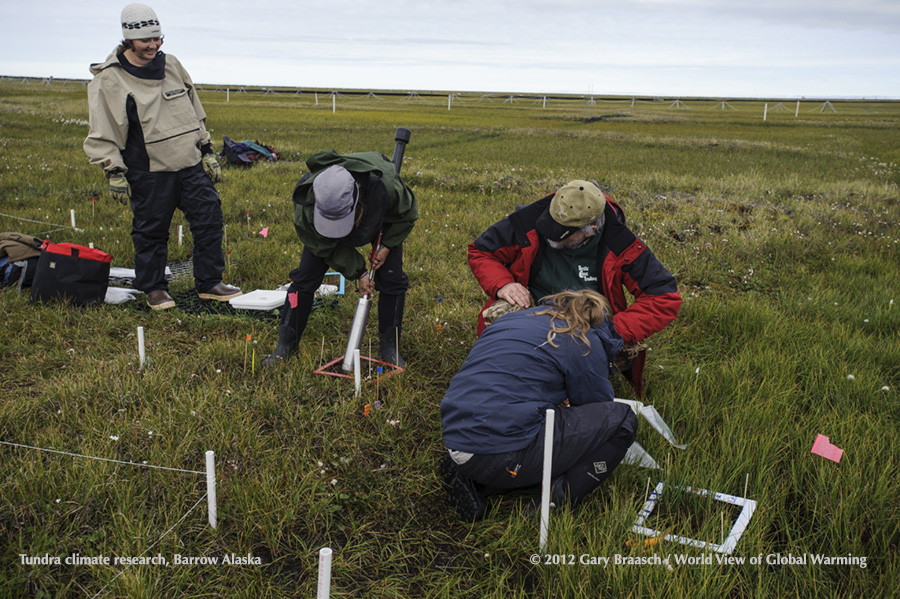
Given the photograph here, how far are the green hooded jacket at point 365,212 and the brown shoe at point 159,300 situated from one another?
1988mm

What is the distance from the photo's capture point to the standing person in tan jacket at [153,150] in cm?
509

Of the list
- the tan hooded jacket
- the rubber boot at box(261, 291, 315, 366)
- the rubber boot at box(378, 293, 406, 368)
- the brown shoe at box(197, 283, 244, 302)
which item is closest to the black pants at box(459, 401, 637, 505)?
the rubber boot at box(378, 293, 406, 368)

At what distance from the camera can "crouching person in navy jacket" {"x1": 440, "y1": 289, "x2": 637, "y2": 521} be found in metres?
2.84

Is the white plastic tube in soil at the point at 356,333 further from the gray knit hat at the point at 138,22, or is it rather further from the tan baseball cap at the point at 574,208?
the gray knit hat at the point at 138,22

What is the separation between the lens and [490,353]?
2984mm

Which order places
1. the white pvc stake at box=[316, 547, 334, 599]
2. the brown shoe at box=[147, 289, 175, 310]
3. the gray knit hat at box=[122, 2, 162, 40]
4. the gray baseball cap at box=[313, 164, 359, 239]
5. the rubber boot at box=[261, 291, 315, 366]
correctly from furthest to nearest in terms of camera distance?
1. the brown shoe at box=[147, 289, 175, 310]
2. the gray knit hat at box=[122, 2, 162, 40]
3. the rubber boot at box=[261, 291, 315, 366]
4. the gray baseball cap at box=[313, 164, 359, 239]
5. the white pvc stake at box=[316, 547, 334, 599]

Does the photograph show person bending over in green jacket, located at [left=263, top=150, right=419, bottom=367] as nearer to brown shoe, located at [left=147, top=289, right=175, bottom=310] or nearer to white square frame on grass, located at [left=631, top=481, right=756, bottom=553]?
brown shoe, located at [left=147, top=289, right=175, bottom=310]

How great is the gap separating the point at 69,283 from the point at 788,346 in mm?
5710

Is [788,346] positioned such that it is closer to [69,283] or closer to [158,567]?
[158,567]

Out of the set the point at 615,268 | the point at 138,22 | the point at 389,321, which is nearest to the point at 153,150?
the point at 138,22

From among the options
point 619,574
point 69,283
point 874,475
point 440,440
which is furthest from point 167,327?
point 874,475

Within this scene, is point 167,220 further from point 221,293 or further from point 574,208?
point 574,208

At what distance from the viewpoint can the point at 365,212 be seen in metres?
4.05

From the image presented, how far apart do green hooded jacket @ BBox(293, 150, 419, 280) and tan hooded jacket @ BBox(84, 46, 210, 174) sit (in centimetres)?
203
